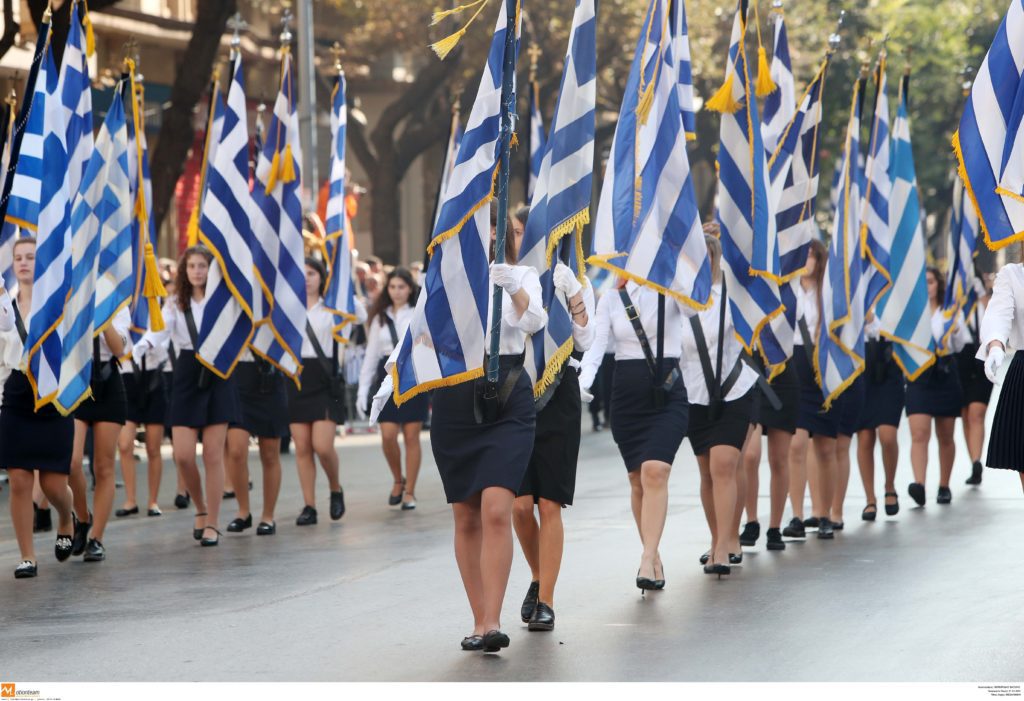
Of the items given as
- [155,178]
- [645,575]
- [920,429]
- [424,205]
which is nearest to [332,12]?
[424,205]

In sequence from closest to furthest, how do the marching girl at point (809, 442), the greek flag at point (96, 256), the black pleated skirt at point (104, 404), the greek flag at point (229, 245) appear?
the greek flag at point (96, 256) → the black pleated skirt at point (104, 404) → the marching girl at point (809, 442) → the greek flag at point (229, 245)

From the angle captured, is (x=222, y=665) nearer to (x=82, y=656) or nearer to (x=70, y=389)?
(x=82, y=656)

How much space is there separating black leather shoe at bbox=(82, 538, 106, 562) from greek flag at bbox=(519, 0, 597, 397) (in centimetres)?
408

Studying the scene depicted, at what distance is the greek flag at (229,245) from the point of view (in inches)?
471

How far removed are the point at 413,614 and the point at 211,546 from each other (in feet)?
11.3

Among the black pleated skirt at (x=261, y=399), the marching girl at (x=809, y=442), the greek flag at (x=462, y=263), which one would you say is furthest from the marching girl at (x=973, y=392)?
the greek flag at (x=462, y=263)

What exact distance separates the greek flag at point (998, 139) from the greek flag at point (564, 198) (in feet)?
6.15

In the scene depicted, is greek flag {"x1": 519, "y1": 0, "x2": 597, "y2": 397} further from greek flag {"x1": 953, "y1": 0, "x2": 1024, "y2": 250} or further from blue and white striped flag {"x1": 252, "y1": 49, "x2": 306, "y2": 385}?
blue and white striped flag {"x1": 252, "y1": 49, "x2": 306, "y2": 385}

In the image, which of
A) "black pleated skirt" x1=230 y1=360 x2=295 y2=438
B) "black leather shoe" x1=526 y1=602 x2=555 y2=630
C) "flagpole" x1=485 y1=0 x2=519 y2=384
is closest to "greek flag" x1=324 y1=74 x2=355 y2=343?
"black pleated skirt" x1=230 y1=360 x2=295 y2=438

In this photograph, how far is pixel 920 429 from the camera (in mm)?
13461

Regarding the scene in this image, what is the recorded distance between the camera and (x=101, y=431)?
11016 mm

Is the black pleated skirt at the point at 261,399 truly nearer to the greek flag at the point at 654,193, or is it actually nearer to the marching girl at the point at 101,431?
the marching girl at the point at 101,431

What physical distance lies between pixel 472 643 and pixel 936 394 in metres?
7.34

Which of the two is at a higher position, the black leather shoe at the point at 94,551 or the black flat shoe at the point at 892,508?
the black leather shoe at the point at 94,551
